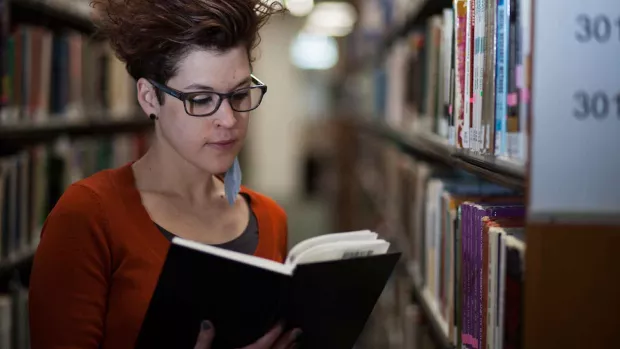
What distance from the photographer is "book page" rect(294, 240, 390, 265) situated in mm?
1331

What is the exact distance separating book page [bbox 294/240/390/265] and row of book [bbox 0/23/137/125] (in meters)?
1.22

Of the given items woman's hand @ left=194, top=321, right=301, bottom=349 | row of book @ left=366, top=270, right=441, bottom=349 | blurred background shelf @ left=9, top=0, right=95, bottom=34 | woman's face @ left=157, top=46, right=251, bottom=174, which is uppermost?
blurred background shelf @ left=9, top=0, right=95, bottom=34

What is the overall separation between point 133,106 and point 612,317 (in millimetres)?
3779

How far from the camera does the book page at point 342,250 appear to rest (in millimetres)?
1331

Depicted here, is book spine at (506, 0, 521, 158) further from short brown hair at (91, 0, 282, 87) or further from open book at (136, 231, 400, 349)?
short brown hair at (91, 0, 282, 87)

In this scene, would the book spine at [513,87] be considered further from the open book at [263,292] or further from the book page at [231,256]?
the book page at [231,256]

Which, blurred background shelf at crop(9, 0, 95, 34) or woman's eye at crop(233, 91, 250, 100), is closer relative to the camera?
woman's eye at crop(233, 91, 250, 100)

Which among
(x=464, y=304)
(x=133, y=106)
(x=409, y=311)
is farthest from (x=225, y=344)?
(x=133, y=106)

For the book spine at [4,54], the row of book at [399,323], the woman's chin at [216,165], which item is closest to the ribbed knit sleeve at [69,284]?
the woman's chin at [216,165]

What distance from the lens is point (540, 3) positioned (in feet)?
3.23

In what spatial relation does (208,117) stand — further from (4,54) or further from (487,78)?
(4,54)

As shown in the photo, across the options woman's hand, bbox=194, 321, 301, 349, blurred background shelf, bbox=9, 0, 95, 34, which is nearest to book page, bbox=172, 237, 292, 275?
woman's hand, bbox=194, 321, 301, 349

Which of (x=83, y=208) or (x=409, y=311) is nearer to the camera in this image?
(x=83, y=208)

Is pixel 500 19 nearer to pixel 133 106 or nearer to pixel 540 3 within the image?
pixel 540 3
